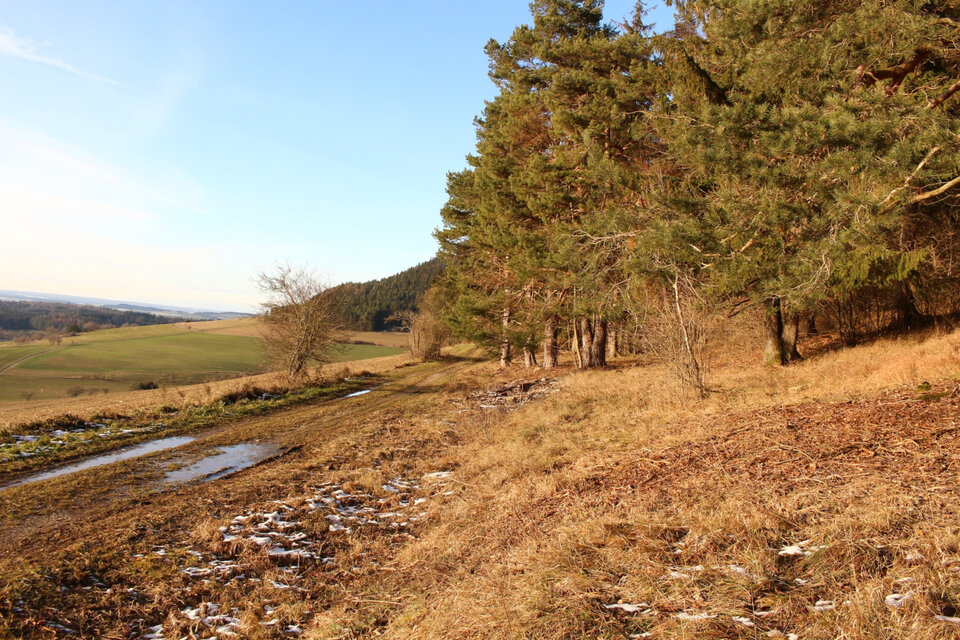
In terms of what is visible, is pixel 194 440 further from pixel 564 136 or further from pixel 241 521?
pixel 564 136

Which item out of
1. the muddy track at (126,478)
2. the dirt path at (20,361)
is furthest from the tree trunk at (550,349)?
the dirt path at (20,361)

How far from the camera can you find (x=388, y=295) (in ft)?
335

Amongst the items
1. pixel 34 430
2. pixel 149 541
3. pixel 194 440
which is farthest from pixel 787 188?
pixel 34 430

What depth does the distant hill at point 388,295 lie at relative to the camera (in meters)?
96.2

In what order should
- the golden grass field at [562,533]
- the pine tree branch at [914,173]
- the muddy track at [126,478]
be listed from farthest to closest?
the pine tree branch at [914,173] → the muddy track at [126,478] → the golden grass field at [562,533]

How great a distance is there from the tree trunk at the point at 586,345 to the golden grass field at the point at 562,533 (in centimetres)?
1123

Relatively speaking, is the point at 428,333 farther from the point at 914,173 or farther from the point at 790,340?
the point at 914,173

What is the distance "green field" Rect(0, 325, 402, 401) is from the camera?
146ft

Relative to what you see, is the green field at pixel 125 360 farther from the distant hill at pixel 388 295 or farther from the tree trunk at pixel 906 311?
the tree trunk at pixel 906 311

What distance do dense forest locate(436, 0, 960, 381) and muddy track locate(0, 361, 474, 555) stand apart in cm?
793

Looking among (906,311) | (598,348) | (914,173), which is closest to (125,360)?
(598,348)

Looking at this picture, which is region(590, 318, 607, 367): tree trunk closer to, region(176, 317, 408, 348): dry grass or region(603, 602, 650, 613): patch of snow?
region(603, 602, 650, 613): patch of snow

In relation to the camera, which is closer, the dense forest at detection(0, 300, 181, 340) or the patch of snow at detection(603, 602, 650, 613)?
the patch of snow at detection(603, 602, 650, 613)

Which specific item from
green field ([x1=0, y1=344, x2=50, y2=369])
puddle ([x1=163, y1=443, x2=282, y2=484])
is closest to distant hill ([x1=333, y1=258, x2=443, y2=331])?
green field ([x1=0, y1=344, x2=50, y2=369])
